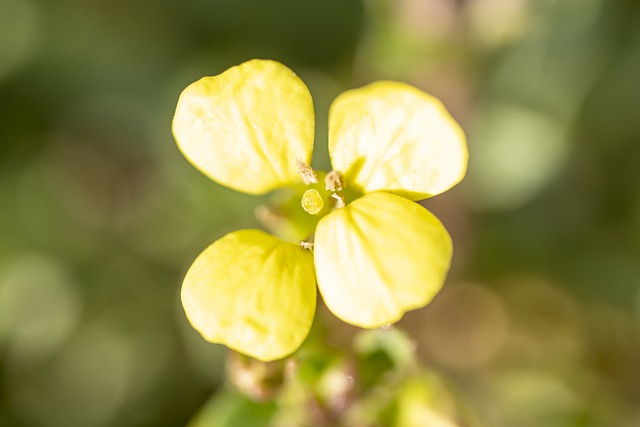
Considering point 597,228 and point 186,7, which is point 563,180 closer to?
point 597,228

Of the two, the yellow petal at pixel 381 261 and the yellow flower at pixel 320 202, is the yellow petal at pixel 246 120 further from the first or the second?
the yellow petal at pixel 381 261

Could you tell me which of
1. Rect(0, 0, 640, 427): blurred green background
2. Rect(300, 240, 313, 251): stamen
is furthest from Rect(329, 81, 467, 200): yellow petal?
Rect(0, 0, 640, 427): blurred green background

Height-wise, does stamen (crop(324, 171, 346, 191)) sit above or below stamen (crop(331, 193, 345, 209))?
above

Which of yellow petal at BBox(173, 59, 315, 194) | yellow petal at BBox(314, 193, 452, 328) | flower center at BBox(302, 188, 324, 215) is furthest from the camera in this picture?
flower center at BBox(302, 188, 324, 215)

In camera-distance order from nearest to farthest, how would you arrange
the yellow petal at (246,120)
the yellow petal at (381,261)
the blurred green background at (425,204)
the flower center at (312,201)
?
the yellow petal at (381,261), the yellow petal at (246,120), the flower center at (312,201), the blurred green background at (425,204)

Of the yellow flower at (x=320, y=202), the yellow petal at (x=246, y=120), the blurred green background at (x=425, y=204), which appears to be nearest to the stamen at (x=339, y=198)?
the yellow flower at (x=320, y=202)

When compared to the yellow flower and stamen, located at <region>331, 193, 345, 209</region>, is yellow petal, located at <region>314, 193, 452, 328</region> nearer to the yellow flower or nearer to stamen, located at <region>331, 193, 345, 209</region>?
the yellow flower

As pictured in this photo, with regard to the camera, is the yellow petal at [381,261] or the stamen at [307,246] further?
the stamen at [307,246]

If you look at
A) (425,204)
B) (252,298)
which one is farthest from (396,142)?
(425,204)
